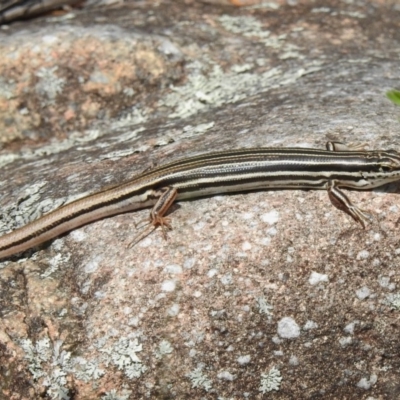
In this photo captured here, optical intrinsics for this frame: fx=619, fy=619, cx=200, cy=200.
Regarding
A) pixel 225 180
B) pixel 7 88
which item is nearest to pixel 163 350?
pixel 225 180

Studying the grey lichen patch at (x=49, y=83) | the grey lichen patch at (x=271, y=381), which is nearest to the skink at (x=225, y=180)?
the grey lichen patch at (x=271, y=381)

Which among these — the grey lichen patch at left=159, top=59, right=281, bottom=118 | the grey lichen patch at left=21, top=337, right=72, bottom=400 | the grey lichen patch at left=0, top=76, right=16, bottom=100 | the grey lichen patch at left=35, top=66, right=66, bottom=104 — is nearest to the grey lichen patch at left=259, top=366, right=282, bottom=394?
the grey lichen patch at left=21, top=337, right=72, bottom=400

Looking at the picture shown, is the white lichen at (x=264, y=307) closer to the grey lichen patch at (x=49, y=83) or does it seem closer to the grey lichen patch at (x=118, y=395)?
the grey lichen patch at (x=118, y=395)

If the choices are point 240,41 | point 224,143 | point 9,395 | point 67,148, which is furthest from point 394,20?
point 9,395

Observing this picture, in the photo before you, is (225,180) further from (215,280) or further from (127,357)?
(127,357)

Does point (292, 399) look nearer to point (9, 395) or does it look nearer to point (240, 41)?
point (9, 395)

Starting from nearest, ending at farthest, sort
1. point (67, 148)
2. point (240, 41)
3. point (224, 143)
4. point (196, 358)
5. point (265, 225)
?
point (196, 358) → point (265, 225) → point (224, 143) → point (67, 148) → point (240, 41)
